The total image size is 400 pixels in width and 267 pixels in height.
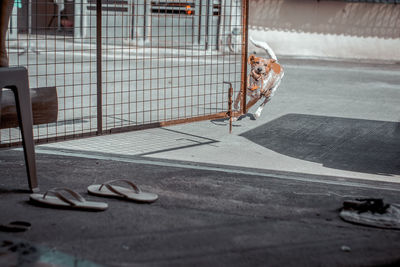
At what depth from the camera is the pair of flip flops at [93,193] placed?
4.61 metres

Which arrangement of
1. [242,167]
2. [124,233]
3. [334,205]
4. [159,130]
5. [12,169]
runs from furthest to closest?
[159,130] < [242,167] < [12,169] < [334,205] < [124,233]

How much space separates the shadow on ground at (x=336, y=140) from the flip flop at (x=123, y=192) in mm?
2611

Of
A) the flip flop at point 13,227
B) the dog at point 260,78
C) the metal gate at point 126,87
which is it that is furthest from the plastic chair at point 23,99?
the dog at point 260,78

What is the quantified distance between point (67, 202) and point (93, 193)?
16.2 inches

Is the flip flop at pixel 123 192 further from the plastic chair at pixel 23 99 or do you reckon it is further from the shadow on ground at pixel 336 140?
the shadow on ground at pixel 336 140

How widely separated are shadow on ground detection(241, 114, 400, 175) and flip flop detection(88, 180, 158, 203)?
2611 millimetres

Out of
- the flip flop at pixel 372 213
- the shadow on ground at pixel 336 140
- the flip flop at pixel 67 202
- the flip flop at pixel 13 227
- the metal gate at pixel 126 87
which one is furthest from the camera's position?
the shadow on ground at pixel 336 140

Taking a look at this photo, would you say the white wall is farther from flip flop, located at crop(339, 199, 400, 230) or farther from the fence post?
flip flop, located at crop(339, 199, 400, 230)

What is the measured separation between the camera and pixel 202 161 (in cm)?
677

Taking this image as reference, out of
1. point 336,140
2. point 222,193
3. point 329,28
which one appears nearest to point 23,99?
point 222,193

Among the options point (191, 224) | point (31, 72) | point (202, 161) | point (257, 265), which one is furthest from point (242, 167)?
point (31, 72)

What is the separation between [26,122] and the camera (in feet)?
15.9

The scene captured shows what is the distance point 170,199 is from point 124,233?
93cm

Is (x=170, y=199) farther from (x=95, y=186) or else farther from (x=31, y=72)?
(x=31, y=72)
